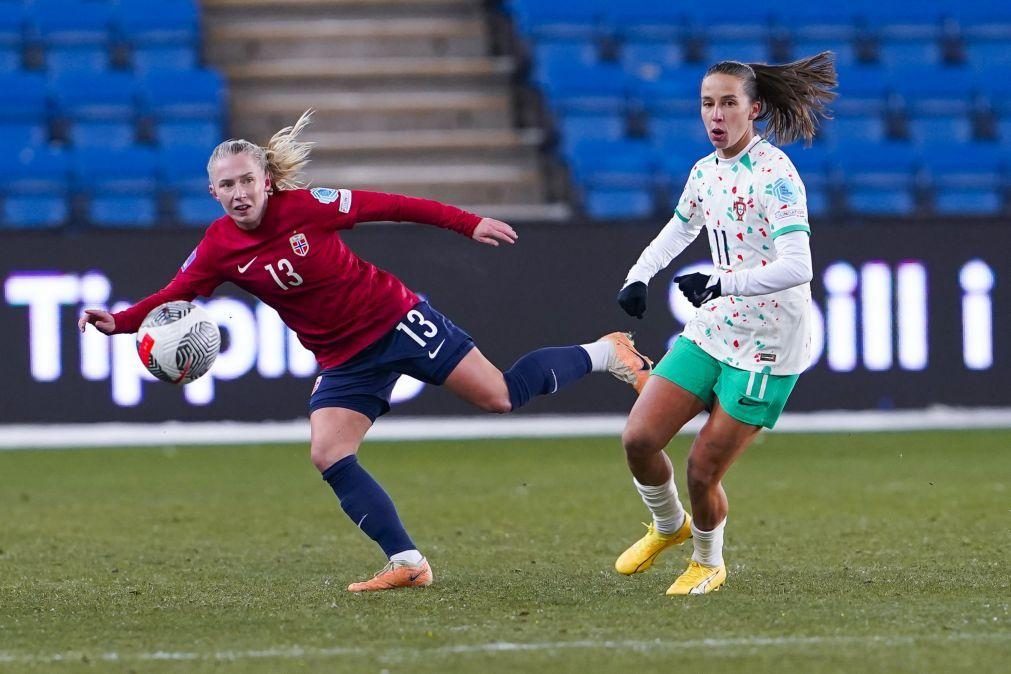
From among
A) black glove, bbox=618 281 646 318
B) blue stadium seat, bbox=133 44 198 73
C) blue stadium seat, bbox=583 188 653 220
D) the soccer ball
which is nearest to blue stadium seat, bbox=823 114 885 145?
blue stadium seat, bbox=583 188 653 220

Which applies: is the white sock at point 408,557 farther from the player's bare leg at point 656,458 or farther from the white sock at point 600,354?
the white sock at point 600,354

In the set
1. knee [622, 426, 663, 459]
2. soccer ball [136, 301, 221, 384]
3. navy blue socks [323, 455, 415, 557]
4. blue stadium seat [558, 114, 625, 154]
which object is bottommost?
navy blue socks [323, 455, 415, 557]

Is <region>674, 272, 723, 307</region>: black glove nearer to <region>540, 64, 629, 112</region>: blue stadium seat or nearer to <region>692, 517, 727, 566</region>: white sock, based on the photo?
<region>692, 517, 727, 566</region>: white sock

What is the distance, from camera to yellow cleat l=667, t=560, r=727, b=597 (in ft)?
19.4

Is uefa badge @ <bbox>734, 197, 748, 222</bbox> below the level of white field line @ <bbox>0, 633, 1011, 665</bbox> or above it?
above

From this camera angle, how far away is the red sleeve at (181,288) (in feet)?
20.6

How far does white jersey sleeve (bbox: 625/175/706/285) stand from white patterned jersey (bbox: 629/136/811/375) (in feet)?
0.35

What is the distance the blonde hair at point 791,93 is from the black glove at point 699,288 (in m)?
0.80

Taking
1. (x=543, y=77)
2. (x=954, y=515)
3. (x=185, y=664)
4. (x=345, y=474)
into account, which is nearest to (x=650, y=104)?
(x=543, y=77)

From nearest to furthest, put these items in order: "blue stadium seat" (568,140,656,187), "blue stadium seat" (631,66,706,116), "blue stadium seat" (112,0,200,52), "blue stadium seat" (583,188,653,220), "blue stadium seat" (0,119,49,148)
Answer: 1. "blue stadium seat" (583,188,653,220)
2. "blue stadium seat" (568,140,656,187)
3. "blue stadium seat" (0,119,49,148)
4. "blue stadium seat" (631,66,706,116)
5. "blue stadium seat" (112,0,200,52)

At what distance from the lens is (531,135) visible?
57.4ft

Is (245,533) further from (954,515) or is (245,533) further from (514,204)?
(514,204)

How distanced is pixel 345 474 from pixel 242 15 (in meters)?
13.4

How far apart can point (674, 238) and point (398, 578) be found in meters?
1.66
